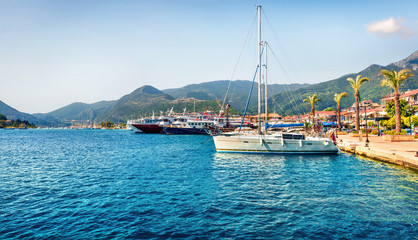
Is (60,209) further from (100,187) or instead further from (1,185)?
(1,185)

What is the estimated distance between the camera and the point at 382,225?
340 inches

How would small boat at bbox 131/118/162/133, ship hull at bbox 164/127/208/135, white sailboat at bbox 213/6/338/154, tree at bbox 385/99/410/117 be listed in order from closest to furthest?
white sailboat at bbox 213/6/338/154
tree at bbox 385/99/410/117
ship hull at bbox 164/127/208/135
small boat at bbox 131/118/162/133

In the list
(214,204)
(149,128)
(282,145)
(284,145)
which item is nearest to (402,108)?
(284,145)

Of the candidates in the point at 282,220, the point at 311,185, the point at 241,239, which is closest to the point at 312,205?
the point at 282,220

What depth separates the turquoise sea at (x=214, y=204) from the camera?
27.5 ft

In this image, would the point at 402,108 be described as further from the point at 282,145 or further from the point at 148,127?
the point at 148,127

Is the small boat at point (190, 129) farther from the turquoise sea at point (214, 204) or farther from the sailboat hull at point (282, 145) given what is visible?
the turquoise sea at point (214, 204)

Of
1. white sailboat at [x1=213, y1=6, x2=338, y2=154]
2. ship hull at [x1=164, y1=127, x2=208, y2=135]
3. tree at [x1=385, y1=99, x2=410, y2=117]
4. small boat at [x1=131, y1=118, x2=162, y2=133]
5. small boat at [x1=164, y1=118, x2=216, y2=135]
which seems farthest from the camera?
small boat at [x1=131, y1=118, x2=162, y2=133]

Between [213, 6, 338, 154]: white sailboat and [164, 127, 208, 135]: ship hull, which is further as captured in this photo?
[164, 127, 208, 135]: ship hull

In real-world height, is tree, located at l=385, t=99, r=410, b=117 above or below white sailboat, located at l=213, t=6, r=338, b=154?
above

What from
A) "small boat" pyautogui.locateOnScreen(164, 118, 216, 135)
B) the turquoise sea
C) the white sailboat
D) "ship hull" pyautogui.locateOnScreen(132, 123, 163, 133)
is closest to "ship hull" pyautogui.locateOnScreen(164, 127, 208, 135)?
"small boat" pyautogui.locateOnScreen(164, 118, 216, 135)

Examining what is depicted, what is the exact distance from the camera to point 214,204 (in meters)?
11.2

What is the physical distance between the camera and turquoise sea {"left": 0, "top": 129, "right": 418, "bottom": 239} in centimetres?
837

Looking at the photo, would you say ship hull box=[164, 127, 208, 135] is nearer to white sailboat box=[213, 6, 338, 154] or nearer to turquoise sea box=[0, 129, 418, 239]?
white sailboat box=[213, 6, 338, 154]
